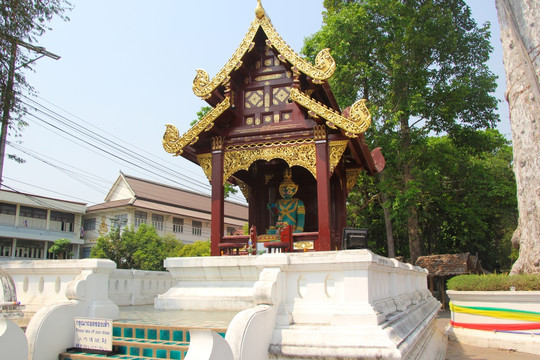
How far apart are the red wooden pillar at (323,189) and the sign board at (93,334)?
5031 mm

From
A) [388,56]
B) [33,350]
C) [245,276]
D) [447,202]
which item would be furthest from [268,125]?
[447,202]

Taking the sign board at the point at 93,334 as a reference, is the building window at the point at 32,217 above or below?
above

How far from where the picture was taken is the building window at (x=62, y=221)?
38.2 metres

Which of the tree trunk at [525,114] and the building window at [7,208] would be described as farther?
the building window at [7,208]

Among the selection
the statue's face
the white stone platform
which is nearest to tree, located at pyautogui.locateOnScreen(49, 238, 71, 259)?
the statue's face

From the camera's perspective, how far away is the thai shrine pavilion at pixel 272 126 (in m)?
9.42

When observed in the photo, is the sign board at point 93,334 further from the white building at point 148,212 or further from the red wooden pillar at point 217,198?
the white building at point 148,212

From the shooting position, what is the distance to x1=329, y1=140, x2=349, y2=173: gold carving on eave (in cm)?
961

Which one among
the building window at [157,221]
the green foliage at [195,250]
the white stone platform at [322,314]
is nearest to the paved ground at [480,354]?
the white stone platform at [322,314]

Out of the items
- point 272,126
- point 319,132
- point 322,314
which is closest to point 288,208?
point 272,126

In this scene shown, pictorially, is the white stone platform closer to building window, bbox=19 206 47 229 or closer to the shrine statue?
the shrine statue

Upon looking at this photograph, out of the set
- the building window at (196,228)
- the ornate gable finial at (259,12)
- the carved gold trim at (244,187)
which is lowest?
the carved gold trim at (244,187)

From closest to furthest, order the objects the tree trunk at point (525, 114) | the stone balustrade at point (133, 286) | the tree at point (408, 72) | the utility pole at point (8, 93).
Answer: the stone balustrade at point (133, 286) → the utility pole at point (8, 93) → the tree trunk at point (525, 114) → the tree at point (408, 72)

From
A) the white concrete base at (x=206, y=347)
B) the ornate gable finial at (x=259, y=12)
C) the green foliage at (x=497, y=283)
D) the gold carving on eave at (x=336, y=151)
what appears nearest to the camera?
the white concrete base at (x=206, y=347)
